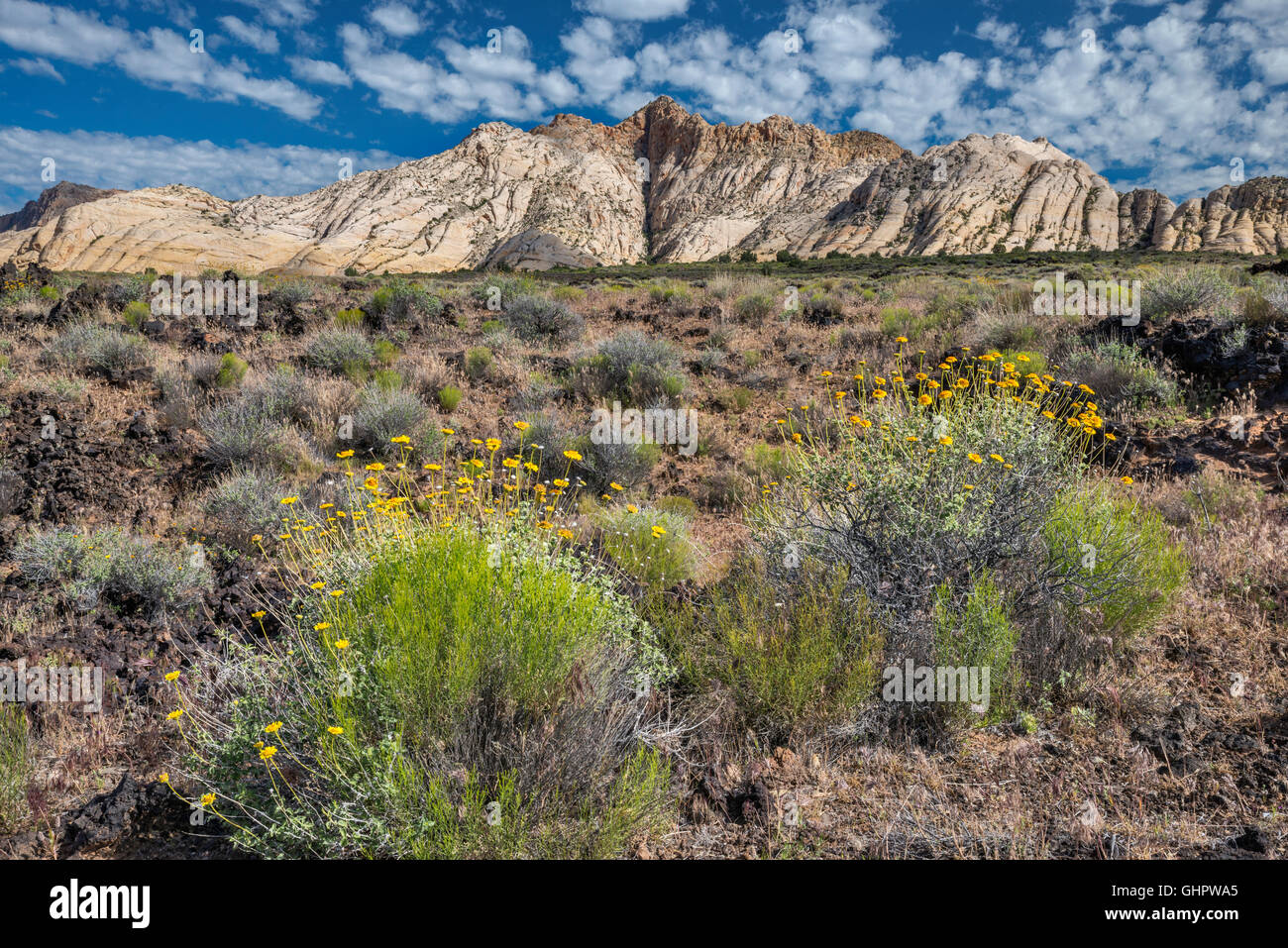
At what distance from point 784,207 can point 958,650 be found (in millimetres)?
83902

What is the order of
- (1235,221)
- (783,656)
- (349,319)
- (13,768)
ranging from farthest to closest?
1. (1235,221)
2. (349,319)
3. (783,656)
4. (13,768)

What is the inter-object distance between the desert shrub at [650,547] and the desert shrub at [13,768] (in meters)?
2.80

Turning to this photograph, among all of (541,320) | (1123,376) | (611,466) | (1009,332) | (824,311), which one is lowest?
(611,466)

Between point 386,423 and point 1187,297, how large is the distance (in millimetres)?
10487

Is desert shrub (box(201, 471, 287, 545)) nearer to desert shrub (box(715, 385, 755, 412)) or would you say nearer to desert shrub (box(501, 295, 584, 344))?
desert shrub (box(715, 385, 755, 412))

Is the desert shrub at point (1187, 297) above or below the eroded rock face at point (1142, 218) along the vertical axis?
below

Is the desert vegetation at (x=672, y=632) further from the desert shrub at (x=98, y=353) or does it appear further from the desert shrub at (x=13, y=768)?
the desert shrub at (x=98, y=353)

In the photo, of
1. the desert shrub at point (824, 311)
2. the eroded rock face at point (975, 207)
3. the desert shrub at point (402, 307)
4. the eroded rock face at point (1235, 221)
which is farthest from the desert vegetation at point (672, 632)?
the eroded rock face at point (1235, 221)

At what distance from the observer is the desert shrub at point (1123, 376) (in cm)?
677

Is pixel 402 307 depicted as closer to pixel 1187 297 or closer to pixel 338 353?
pixel 338 353

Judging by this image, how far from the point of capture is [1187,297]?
8.66m

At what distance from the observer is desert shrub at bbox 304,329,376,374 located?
29.0 feet

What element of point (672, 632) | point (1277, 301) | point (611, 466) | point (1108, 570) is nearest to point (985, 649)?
point (1108, 570)
